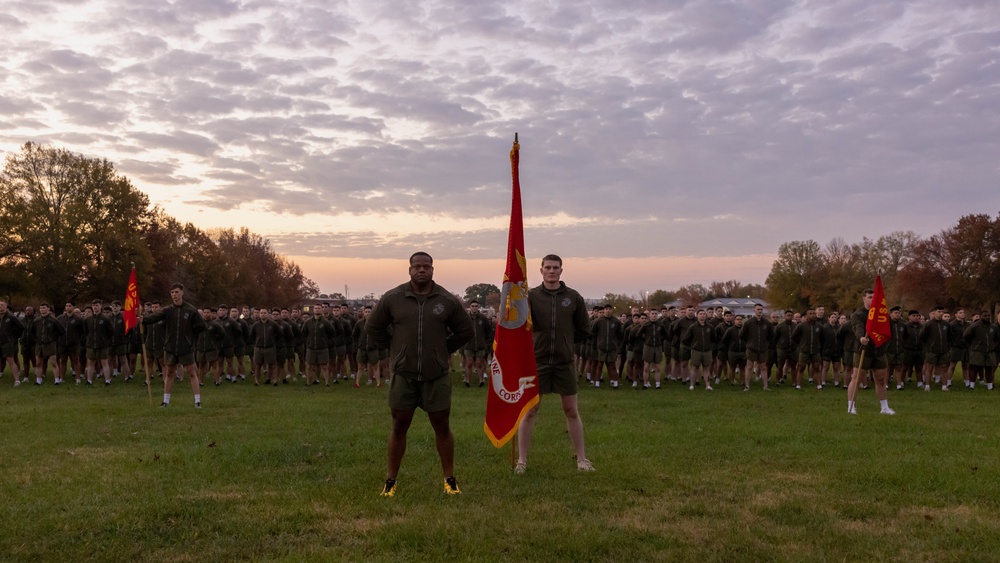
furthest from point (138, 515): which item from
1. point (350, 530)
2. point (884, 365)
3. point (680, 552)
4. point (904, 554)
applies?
point (884, 365)

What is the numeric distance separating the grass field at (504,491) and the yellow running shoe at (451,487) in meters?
0.12

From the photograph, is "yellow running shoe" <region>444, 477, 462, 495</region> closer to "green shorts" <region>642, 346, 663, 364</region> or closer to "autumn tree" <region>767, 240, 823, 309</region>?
"green shorts" <region>642, 346, 663, 364</region>

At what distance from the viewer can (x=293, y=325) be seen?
2347 centimetres

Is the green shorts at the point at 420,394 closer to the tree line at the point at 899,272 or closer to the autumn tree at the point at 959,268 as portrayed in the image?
the tree line at the point at 899,272

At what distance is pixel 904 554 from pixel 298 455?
263 inches

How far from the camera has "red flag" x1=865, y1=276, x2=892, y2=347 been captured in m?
14.0

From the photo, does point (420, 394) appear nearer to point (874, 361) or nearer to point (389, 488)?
point (389, 488)

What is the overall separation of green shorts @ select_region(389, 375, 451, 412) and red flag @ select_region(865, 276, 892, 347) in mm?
9457

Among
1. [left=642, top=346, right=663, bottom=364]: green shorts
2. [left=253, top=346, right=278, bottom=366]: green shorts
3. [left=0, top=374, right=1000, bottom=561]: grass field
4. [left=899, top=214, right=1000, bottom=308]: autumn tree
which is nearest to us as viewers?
[left=0, top=374, right=1000, bottom=561]: grass field

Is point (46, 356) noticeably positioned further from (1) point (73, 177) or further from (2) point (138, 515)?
(1) point (73, 177)

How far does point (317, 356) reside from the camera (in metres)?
21.8

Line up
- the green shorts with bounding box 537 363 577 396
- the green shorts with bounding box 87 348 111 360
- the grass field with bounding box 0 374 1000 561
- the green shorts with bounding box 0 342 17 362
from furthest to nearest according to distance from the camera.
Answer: the green shorts with bounding box 87 348 111 360
the green shorts with bounding box 0 342 17 362
the green shorts with bounding box 537 363 577 396
the grass field with bounding box 0 374 1000 561

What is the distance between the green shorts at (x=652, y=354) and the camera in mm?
21594

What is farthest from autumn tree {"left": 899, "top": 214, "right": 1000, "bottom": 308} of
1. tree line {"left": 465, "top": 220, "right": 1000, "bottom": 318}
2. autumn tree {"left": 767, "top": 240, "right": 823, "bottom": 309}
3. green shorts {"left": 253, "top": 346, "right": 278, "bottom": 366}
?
green shorts {"left": 253, "top": 346, "right": 278, "bottom": 366}
